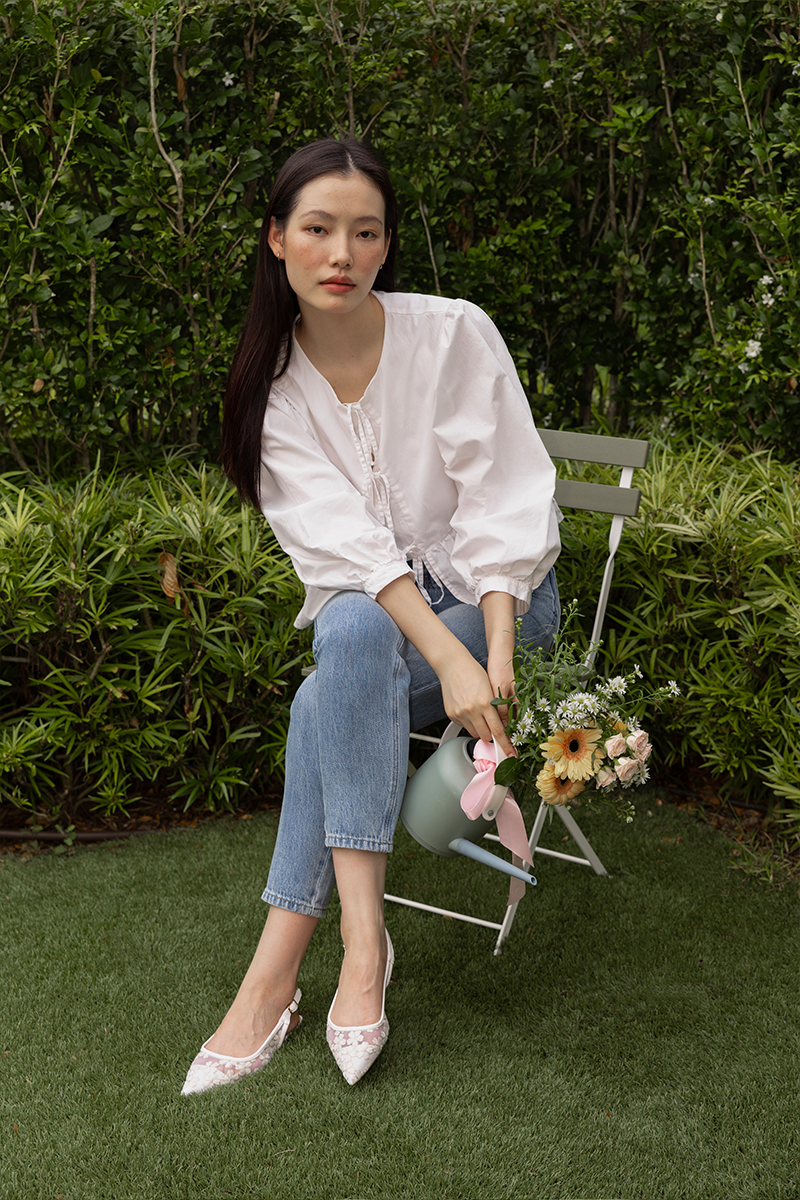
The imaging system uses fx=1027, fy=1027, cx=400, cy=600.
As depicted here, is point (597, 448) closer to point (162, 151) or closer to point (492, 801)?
point (492, 801)

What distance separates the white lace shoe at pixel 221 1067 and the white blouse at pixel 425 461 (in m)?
0.86

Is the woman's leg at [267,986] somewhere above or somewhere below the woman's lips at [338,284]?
below

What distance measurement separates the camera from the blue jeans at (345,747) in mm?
1874

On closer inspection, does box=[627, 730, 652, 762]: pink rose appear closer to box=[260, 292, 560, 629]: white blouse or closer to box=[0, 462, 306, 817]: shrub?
box=[260, 292, 560, 629]: white blouse

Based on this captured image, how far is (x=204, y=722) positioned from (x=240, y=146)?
1919 millimetres

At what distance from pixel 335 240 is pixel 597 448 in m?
0.88

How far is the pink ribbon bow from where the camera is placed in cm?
182

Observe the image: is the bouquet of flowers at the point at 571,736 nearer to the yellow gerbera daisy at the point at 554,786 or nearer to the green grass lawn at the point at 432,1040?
the yellow gerbera daisy at the point at 554,786

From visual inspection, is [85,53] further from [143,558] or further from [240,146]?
[143,558]

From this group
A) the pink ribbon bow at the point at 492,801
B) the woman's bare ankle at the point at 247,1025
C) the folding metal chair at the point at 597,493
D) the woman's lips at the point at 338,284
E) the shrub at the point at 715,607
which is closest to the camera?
the pink ribbon bow at the point at 492,801

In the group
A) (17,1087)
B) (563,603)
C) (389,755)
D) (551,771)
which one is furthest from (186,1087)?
(563,603)

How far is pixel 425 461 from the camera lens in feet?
7.36

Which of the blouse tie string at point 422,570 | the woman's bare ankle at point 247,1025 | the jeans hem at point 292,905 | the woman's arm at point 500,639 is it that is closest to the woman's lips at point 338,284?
the blouse tie string at point 422,570

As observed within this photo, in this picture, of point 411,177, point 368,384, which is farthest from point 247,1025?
point 411,177
